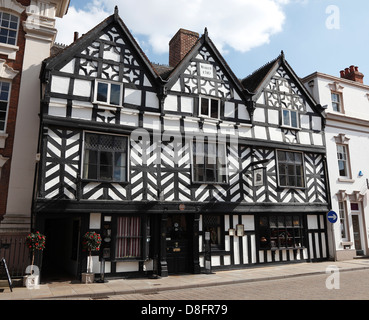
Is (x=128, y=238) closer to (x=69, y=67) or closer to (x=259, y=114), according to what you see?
(x=69, y=67)

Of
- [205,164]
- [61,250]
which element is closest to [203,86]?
[205,164]

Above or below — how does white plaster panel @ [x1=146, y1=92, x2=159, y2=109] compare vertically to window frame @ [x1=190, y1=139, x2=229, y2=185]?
above

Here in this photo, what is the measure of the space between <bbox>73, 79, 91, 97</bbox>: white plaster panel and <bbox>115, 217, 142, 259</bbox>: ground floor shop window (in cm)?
513

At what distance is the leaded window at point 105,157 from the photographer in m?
12.2

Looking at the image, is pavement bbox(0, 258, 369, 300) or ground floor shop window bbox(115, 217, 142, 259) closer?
pavement bbox(0, 258, 369, 300)

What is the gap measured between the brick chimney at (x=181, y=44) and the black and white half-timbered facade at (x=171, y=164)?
1.32 m

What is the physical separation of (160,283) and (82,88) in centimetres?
798

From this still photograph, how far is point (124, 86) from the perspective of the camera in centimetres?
1331

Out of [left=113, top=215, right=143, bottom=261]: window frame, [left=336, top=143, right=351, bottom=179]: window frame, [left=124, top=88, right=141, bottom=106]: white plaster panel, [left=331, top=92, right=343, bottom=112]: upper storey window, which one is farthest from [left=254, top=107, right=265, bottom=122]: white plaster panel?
[left=113, top=215, right=143, bottom=261]: window frame

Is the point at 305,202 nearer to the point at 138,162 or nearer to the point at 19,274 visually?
the point at 138,162

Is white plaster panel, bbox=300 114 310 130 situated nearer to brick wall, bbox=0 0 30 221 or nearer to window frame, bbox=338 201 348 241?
window frame, bbox=338 201 348 241

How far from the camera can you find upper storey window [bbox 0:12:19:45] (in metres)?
13.8

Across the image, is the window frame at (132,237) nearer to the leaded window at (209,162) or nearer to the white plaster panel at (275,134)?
the leaded window at (209,162)

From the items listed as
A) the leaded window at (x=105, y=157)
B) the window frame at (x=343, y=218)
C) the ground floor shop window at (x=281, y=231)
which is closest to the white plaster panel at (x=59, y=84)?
the leaded window at (x=105, y=157)
